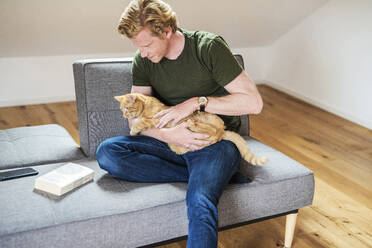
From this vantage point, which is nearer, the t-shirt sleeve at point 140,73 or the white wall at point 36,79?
the t-shirt sleeve at point 140,73

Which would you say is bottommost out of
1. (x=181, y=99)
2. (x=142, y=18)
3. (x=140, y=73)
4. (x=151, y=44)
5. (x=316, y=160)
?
(x=316, y=160)

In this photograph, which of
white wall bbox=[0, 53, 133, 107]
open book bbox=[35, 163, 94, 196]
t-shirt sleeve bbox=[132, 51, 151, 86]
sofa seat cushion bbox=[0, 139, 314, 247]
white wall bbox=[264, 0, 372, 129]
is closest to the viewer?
sofa seat cushion bbox=[0, 139, 314, 247]

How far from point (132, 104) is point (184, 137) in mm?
257

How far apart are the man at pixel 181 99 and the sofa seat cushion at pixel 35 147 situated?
34cm

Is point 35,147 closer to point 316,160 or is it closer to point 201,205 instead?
point 201,205

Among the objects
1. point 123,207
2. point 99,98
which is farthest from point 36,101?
point 123,207

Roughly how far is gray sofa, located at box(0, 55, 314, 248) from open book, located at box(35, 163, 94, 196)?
3 cm

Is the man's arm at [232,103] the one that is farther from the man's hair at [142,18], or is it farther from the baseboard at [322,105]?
the baseboard at [322,105]

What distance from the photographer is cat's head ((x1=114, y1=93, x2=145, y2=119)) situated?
1.62m

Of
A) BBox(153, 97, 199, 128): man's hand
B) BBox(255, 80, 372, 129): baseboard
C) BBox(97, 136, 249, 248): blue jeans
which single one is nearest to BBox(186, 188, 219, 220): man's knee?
BBox(97, 136, 249, 248): blue jeans

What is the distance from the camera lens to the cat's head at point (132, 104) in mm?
1625

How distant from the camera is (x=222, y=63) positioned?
156 centimetres

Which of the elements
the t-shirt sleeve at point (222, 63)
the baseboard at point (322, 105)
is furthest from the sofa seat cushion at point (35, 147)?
the baseboard at point (322, 105)

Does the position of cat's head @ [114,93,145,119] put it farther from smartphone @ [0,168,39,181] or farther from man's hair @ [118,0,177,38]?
smartphone @ [0,168,39,181]
